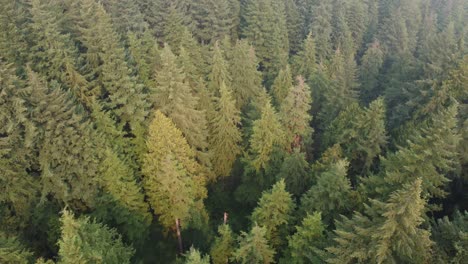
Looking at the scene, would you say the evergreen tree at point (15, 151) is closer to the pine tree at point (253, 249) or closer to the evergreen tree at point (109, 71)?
the evergreen tree at point (109, 71)

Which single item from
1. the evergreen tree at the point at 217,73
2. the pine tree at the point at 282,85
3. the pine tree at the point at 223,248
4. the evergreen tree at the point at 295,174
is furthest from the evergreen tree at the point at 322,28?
the pine tree at the point at 223,248

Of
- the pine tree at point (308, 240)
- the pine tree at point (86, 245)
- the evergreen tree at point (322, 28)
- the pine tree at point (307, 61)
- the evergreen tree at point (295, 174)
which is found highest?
the evergreen tree at point (322, 28)

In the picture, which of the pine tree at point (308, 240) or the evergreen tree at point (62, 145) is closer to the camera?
the pine tree at point (308, 240)

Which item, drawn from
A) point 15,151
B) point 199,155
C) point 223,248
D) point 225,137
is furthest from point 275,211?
point 15,151

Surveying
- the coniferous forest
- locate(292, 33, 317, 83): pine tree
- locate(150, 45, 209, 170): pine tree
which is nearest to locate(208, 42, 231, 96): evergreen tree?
the coniferous forest

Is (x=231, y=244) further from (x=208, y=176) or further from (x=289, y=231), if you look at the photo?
(x=208, y=176)
